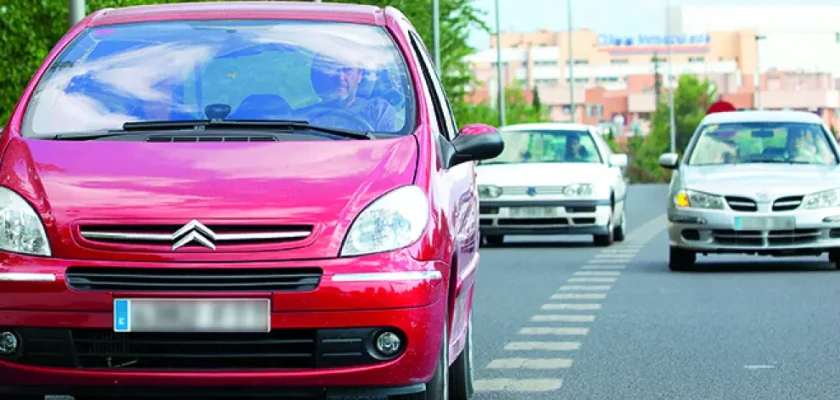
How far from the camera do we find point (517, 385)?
32.9 feet

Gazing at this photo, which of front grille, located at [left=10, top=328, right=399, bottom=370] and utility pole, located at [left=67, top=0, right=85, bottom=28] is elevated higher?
utility pole, located at [left=67, top=0, right=85, bottom=28]

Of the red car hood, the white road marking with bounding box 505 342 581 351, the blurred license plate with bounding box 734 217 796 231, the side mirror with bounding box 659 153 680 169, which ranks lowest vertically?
the blurred license plate with bounding box 734 217 796 231

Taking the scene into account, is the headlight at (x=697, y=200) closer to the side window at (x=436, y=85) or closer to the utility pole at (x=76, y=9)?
the utility pole at (x=76, y=9)

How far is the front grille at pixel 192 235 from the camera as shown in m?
7.09

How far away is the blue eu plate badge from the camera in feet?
23.1

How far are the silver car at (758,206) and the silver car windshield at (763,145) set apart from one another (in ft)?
0.06

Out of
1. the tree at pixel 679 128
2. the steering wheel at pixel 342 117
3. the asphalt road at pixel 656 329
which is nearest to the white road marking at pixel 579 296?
the asphalt road at pixel 656 329

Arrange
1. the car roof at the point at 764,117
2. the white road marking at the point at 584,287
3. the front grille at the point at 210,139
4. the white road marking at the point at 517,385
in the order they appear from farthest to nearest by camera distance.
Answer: the car roof at the point at 764,117 < the white road marking at the point at 584,287 < the white road marking at the point at 517,385 < the front grille at the point at 210,139

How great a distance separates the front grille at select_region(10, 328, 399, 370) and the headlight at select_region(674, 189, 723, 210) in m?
13.0

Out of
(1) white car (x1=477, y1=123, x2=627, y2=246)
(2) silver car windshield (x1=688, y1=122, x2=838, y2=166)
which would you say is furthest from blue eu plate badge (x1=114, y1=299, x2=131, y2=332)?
(1) white car (x1=477, y1=123, x2=627, y2=246)

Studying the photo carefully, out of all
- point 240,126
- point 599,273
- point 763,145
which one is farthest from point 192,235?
point 763,145

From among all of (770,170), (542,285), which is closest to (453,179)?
(542,285)

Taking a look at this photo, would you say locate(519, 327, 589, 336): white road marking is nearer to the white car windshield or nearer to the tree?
the white car windshield

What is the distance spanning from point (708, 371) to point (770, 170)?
991cm
